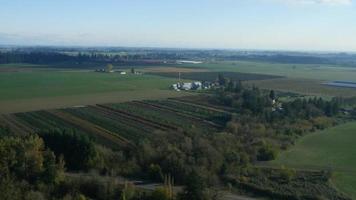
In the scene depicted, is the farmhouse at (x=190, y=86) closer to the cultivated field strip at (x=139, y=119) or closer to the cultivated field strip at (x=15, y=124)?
the cultivated field strip at (x=139, y=119)

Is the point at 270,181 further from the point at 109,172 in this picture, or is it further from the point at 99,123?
the point at 99,123

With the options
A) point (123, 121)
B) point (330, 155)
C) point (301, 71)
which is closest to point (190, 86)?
point (123, 121)

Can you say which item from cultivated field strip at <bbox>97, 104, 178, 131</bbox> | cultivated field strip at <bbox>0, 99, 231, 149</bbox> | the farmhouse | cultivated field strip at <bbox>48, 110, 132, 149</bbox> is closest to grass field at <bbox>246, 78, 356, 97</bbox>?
the farmhouse

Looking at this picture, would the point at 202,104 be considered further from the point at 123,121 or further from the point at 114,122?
the point at 114,122

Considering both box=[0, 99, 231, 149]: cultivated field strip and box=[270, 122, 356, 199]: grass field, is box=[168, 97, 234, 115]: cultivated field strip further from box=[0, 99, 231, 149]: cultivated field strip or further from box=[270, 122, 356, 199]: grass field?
box=[270, 122, 356, 199]: grass field

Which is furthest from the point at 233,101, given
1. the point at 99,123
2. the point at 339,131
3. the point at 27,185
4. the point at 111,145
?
the point at 27,185
